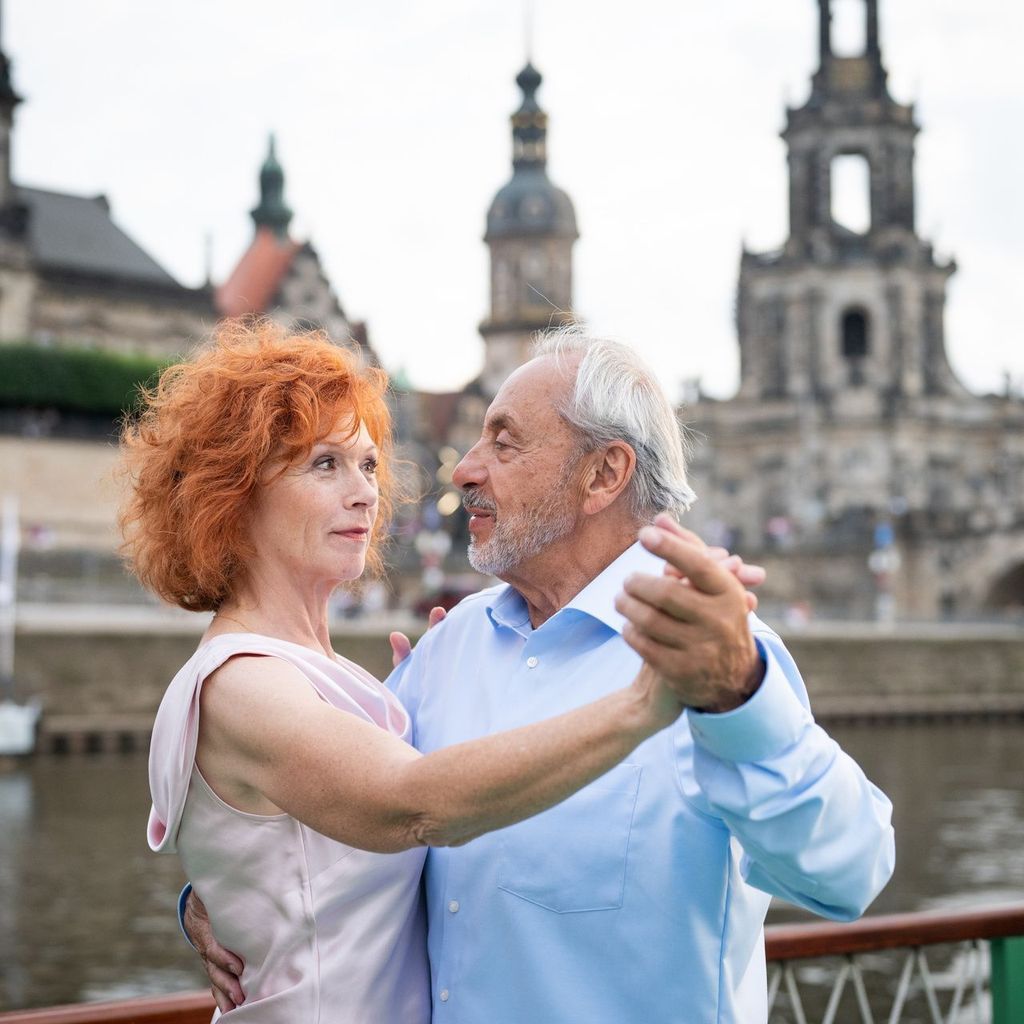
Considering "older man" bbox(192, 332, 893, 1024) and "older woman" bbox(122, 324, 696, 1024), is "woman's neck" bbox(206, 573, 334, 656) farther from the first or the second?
"older man" bbox(192, 332, 893, 1024)

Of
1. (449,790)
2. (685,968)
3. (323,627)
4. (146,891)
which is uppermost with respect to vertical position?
(323,627)

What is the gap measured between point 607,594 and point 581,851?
44cm

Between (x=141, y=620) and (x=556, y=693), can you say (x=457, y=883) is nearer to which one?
(x=556, y=693)

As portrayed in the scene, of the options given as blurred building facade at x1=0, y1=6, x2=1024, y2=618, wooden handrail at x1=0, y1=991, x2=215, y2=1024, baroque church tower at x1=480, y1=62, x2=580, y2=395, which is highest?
baroque church tower at x1=480, y1=62, x2=580, y2=395

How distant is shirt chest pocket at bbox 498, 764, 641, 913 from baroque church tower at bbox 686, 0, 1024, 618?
5370 centimetres

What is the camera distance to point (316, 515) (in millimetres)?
2646

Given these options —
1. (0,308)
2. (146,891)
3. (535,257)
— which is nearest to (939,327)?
(535,257)

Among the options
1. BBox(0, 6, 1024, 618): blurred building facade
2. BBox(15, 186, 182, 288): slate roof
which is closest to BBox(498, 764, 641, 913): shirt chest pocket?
BBox(0, 6, 1024, 618): blurred building facade

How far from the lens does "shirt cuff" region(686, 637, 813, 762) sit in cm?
207

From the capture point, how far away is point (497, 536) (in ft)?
9.37

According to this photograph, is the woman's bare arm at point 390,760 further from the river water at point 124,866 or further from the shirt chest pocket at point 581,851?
the river water at point 124,866

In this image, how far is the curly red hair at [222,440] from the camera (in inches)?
102

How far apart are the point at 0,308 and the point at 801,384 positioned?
29.3 meters

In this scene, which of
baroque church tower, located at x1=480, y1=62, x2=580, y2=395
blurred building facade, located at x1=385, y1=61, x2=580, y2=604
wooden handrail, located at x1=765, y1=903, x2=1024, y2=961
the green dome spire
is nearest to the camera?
wooden handrail, located at x1=765, y1=903, x2=1024, y2=961
